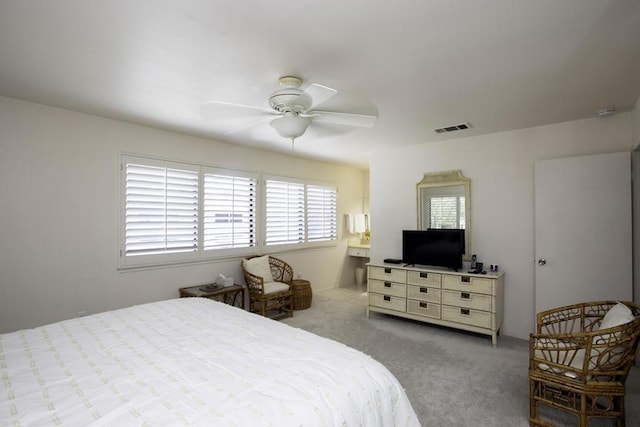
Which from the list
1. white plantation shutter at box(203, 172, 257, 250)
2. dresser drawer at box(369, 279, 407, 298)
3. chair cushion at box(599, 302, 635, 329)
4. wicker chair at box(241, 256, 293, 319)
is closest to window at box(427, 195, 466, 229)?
dresser drawer at box(369, 279, 407, 298)

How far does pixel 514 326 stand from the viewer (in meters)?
3.92

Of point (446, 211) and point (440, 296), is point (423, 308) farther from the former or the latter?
point (446, 211)

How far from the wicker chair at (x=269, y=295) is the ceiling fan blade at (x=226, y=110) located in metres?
2.35

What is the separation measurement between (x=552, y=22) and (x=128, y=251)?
430 centimetres

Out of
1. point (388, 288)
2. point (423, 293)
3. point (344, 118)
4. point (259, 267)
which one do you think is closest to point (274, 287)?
point (259, 267)

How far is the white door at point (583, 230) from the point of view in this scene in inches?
128

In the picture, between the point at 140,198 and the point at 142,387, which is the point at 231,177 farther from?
the point at 142,387

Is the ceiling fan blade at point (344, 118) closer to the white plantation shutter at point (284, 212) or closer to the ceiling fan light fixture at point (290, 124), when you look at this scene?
the ceiling fan light fixture at point (290, 124)

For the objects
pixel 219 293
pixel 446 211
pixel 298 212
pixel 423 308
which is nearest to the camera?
pixel 219 293

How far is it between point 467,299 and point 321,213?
3101mm

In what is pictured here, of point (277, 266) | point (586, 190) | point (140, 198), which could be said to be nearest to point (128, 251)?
point (140, 198)

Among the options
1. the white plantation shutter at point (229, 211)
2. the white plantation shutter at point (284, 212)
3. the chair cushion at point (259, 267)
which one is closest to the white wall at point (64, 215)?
the white plantation shutter at point (229, 211)

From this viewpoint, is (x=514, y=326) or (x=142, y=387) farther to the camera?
(x=514, y=326)

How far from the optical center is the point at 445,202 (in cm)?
449
